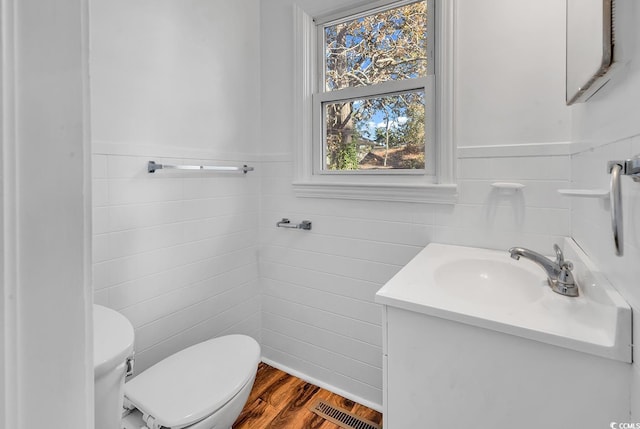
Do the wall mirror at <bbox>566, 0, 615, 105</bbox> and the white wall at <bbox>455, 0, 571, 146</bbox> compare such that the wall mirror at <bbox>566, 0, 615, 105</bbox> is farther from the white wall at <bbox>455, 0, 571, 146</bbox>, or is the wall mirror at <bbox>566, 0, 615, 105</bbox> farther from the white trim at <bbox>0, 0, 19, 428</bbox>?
the white trim at <bbox>0, 0, 19, 428</bbox>

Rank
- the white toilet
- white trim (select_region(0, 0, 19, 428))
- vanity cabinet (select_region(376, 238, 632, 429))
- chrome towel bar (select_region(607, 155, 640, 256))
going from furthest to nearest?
the white toilet < vanity cabinet (select_region(376, 238, 632, 429)) < chrome towel bar (select_region(607, 155, 640, 256)) < white trim (select_region(0, 0, 19, 428))

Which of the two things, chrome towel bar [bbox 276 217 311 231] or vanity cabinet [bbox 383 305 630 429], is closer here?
vanity cabinet [bbox 383 305 630 429]

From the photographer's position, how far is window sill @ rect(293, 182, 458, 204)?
1.41 m

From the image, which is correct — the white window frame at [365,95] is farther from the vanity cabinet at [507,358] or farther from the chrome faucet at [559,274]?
the vanity cabinet at [507,358]

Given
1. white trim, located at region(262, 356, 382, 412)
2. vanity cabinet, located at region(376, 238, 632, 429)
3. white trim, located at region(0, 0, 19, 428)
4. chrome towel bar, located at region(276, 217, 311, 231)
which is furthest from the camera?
chrome towel bar, located at region(276, 217, 311, 231)

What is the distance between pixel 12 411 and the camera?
0.27m

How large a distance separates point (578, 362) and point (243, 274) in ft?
5.23

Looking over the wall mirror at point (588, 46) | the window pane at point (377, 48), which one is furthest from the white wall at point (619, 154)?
the window pane at point (377, 48)

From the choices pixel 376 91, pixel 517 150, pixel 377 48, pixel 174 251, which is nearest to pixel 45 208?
pixel 174 251

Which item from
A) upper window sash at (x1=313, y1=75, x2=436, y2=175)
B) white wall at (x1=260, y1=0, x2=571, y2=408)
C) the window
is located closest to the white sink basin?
white wall at (x1=260, y1=0, x2=571, y2=408)

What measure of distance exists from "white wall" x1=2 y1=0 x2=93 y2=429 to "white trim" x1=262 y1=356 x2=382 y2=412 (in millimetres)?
1595

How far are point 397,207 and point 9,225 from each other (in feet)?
4.68

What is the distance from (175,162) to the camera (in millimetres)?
1501

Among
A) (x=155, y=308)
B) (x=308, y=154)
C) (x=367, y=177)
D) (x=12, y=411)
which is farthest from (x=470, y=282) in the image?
(x=155, y=308)
